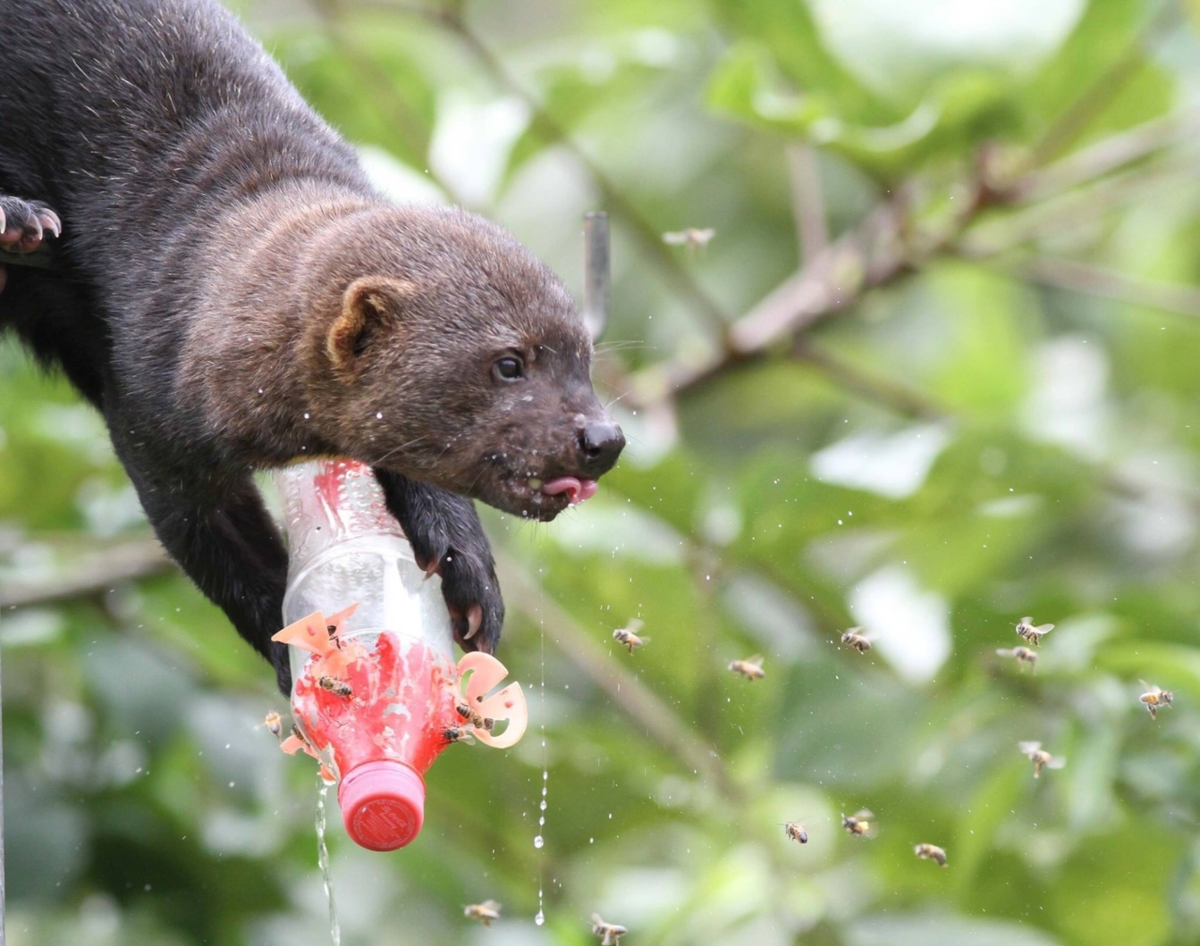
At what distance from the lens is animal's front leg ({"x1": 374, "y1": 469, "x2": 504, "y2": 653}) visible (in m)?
3.26

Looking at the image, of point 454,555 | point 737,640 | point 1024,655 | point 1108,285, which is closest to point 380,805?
point 454,555

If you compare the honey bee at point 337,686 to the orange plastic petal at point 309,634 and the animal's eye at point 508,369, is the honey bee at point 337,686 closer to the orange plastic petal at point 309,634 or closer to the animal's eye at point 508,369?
the orange plastic petal at point 309,634

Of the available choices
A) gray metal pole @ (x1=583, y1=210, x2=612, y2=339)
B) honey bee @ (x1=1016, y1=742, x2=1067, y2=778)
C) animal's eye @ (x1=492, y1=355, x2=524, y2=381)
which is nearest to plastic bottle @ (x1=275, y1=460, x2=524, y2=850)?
animal's eye @ (x1=492, y1=355, x2=524, y2=381)

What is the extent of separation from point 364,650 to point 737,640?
2833mm

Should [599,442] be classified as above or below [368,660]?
above

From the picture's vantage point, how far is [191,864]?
5645 mm

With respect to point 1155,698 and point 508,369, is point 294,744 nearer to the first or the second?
point 508,369

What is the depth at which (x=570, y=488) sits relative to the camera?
116 inches

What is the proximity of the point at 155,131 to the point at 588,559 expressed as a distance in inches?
94.8

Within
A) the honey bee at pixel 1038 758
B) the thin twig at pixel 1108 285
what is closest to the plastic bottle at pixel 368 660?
the honey bee at pixel 1038 758

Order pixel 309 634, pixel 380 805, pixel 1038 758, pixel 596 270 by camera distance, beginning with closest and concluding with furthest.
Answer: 1. pixel 380 805
2. pixel 309 634
3. pixel 596 270
4. pixel 1038 758

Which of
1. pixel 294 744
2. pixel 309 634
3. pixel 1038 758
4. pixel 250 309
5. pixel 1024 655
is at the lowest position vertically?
pixel 1038 758

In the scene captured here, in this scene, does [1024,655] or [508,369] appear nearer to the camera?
[508,369]

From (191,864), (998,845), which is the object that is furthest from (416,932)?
(998,845)
